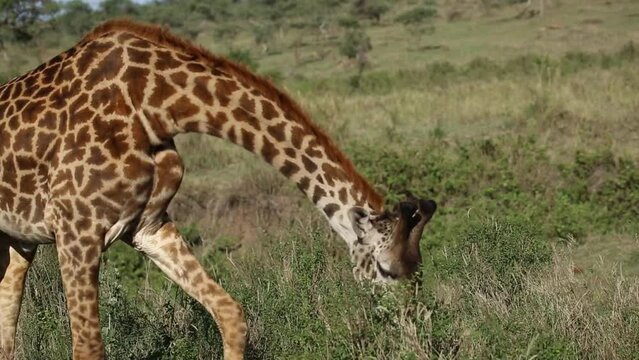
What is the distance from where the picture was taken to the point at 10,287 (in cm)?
591

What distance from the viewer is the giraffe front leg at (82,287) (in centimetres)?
502

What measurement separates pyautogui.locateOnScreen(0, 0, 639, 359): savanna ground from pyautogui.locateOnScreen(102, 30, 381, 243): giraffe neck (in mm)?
681

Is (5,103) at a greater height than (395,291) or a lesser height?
greater

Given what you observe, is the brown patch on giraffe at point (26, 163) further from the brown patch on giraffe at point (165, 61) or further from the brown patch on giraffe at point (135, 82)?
the brown patch on giraffe at point (165, 61)

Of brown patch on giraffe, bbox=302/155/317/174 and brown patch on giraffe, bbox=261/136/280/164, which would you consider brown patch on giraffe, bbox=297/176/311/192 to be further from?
brown patch on giraffe, bbox=261/136/280/164

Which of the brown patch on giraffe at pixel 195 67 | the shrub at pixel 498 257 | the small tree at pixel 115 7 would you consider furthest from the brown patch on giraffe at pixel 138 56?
the small tree at pixel 115 7

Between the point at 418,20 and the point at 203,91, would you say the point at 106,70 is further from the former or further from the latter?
the point at 418,20

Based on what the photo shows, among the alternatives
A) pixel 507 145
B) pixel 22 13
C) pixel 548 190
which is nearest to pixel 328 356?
pixel 548 190

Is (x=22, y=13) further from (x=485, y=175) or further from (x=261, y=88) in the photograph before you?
(x=261, y=88)

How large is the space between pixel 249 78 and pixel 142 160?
776mm

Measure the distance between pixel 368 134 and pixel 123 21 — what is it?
9.89 m

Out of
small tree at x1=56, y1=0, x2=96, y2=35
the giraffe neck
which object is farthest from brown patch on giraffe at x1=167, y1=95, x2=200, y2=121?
small tree at x1=56, y1=0, x2=96, y2=35

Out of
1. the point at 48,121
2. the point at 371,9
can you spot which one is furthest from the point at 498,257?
the point at 371,9

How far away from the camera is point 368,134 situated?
49.9 feet
